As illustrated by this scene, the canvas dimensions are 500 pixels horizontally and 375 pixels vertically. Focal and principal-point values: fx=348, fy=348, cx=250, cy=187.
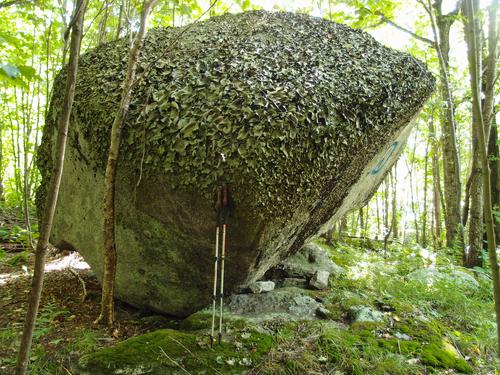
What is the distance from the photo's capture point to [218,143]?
323 centimetres

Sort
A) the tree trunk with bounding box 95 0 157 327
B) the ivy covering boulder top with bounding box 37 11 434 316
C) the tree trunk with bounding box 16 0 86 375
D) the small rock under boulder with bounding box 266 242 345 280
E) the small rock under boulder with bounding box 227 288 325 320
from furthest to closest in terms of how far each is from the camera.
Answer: the small rock under boulder with bounding box 266 242 345 280, the small rock under boulder with bounding box 227 288 325 320, the tree trunk with bounding box 95 0 157 327, the ivy covering boulder top with bounding box 37 11 434 316, the tree trunk with bounding box 16 0 86 375

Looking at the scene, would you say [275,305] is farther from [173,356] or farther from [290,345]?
[173,356]

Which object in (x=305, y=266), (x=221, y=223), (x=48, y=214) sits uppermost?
(x=48, y=214)

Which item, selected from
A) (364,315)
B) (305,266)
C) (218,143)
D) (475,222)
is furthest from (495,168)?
(218,143)

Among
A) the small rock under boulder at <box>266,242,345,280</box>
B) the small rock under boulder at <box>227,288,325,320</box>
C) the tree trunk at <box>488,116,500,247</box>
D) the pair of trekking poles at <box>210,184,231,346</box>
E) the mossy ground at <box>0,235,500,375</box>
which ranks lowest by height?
the mossy ground at <box>0,235,500,375</box>

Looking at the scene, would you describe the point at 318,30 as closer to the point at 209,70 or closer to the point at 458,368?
the point at 209,70

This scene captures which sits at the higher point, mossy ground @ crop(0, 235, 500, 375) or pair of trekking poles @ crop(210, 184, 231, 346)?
pair of trekking poles @ crop(210, 184, 231, 346)

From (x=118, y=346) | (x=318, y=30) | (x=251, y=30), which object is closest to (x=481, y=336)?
(x=118, y=346)

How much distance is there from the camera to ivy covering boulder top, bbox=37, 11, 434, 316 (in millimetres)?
3279

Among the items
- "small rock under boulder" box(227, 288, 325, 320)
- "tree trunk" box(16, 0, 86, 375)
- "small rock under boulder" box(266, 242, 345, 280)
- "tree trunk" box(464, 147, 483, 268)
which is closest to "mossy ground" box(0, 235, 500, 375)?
"small rock under boulder" box(227, 288, 325, 320)

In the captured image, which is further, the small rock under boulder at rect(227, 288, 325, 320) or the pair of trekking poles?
the small rock under boulder at rect(227, 288, 325, 320)

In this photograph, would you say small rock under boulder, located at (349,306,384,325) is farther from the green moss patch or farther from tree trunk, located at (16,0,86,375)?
tree trunk, located at (16,0,86,375)

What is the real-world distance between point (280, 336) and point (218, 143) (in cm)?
193

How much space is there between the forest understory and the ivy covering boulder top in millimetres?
574
